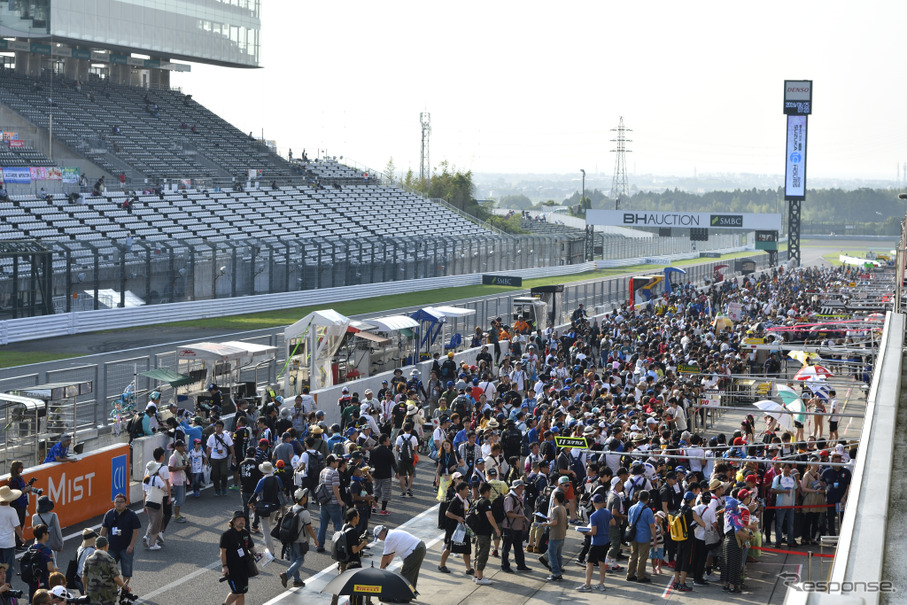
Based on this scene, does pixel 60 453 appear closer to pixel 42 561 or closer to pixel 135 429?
pixel 135 429

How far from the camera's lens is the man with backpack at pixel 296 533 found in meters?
11.8

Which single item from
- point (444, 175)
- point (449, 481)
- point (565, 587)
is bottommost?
point (565, 587)

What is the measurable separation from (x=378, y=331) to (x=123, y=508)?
48.5ft

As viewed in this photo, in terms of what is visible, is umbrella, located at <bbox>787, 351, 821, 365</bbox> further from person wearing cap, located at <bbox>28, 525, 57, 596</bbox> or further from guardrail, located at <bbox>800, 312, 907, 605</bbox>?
person wearing cap, located at <bbox>28, 525, 57, 596</bbox>

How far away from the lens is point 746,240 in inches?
5103

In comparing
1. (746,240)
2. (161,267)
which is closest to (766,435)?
(161,267)

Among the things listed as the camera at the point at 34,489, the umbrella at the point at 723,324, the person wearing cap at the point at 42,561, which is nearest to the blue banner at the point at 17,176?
the umbrella at the point at 723,324

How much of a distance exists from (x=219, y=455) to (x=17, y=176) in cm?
3390

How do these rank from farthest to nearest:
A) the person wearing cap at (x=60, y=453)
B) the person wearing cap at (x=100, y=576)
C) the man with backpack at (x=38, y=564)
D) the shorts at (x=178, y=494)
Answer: the shorts at (x=178, y=494) < the person wearing cap at (x=60, y=453) < the man with backpack at (x=38, y=564) < the person wearing cap at (x=100, y=576)

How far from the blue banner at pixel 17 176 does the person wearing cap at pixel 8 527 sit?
36.7 meters

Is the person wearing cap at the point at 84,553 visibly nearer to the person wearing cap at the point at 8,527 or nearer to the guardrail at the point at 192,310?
the person wearing cap at the point at 8,527

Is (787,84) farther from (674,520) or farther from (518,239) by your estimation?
(674,520)

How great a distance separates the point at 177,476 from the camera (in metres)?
14.5

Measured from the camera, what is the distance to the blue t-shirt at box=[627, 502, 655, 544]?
12328 mm
